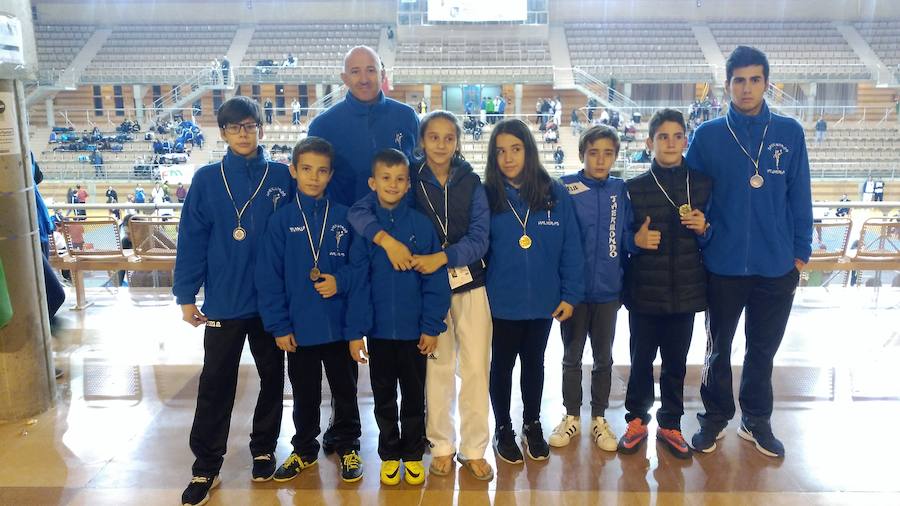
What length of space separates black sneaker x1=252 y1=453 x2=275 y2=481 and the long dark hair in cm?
141

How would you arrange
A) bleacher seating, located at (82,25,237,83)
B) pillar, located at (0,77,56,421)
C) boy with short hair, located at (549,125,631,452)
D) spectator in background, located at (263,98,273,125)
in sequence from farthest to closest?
bleacher seating, located at (82,25,237,83) → spectator in background, located at (263,98,273,125) → pillar, located at (0,77,56,421) → boy with short hair, located at (549,125,631,452)

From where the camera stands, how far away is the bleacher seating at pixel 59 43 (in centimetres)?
2573

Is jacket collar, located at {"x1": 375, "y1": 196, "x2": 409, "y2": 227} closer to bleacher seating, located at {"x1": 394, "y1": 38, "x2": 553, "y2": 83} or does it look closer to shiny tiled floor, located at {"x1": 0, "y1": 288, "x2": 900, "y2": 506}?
shiny tiled floor, located at {"x1": 0, "y1": 288, "x2": 900, "y2": 506}

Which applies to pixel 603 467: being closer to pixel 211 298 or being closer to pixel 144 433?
pixel 211 298

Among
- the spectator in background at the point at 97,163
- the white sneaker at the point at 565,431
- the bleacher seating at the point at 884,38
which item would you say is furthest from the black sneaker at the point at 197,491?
the bleacher seating at the point at 884,38

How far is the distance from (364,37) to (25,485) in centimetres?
2657

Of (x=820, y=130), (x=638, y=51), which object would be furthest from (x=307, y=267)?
(x=638, y=51)

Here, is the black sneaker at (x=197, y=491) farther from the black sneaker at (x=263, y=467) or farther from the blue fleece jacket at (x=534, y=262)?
the blue fleece jacket at (x=534, y=262)

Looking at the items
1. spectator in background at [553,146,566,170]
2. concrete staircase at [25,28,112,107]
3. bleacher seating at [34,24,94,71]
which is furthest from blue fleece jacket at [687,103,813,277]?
bleacher seating at [34,24,94,71]

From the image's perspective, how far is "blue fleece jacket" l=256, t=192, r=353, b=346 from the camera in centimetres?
259

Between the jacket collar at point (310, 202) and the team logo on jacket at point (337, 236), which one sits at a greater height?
the jacket collar at point (310, 202)

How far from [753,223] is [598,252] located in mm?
655

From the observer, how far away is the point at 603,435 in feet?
9.96

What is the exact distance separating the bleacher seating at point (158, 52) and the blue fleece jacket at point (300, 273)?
24.6 metres
